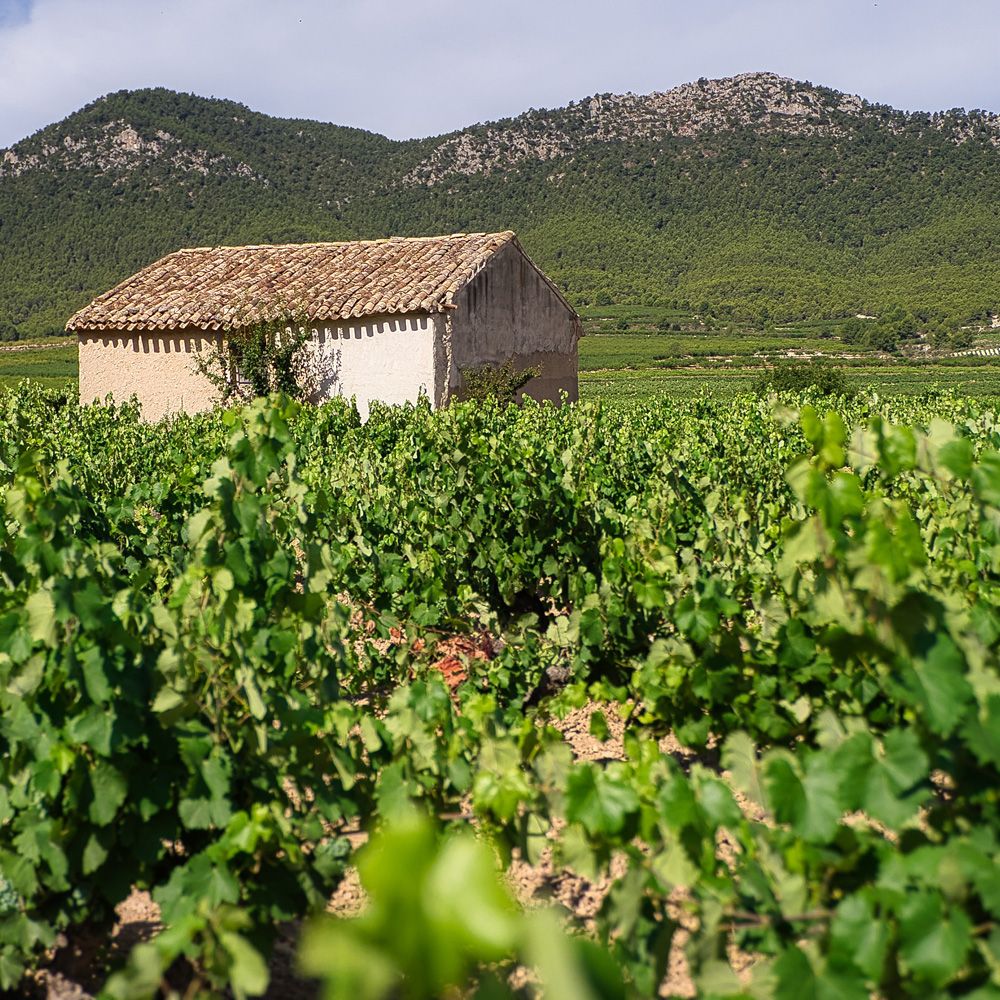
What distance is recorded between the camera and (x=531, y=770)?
8.73 feet

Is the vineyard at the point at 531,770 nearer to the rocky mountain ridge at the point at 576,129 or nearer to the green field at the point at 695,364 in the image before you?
the green field at the point at 695,364

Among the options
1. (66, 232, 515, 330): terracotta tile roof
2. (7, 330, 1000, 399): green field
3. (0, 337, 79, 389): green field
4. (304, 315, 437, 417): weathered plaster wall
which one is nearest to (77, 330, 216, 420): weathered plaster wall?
(66, 232, 515, 330): terracotta tile roof

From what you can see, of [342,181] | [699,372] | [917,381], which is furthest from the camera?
[342,181]

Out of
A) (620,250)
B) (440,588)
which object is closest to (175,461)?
(440,588)

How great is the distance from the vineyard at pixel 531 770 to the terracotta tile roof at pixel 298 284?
42.1 feet

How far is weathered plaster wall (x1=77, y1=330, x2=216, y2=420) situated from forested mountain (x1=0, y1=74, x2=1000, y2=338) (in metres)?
56.5

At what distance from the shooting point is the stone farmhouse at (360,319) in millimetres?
16828

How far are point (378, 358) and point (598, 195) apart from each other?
86850mm

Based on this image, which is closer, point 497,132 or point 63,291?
point 63,291

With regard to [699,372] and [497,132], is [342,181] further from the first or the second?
[699,372]

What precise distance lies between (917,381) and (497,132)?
76657 millimetres

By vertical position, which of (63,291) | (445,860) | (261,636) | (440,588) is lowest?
(440,588)

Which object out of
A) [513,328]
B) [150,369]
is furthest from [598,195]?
[150,369]

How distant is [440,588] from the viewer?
16.9 feet
